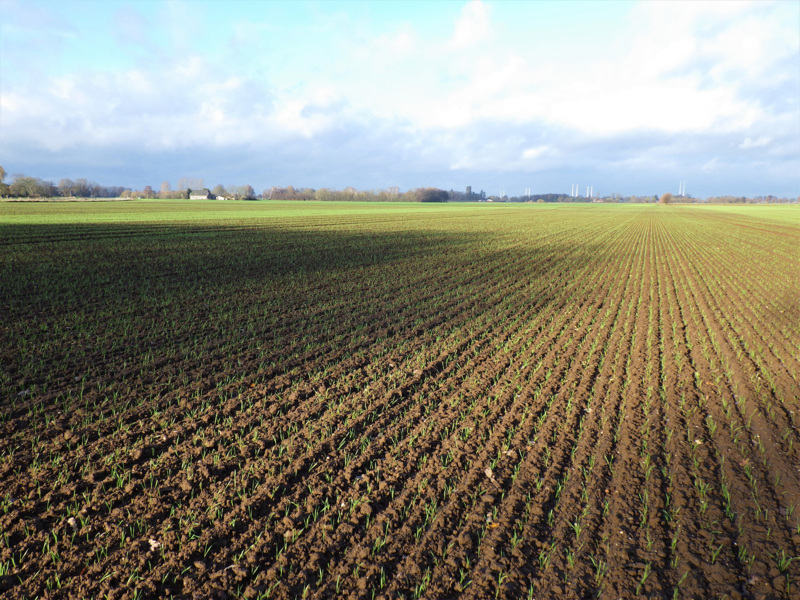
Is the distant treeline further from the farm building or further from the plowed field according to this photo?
the plowed field

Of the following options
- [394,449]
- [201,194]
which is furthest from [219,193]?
[394,449]

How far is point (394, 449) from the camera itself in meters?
5.48

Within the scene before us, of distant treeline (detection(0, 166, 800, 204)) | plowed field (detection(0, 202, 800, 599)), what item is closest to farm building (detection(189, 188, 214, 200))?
distant treeline (detection(0, 166, 800, 204))

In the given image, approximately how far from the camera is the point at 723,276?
1827cm

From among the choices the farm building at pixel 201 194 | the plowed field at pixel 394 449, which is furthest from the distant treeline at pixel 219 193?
the plowed field at pixel 394 449

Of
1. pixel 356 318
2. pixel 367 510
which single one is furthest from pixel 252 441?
pixel 356 318

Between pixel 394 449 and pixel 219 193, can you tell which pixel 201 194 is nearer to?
pixel 219 193

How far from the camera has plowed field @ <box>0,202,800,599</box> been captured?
12.4 feet

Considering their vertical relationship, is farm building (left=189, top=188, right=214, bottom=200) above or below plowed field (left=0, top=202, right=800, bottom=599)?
below

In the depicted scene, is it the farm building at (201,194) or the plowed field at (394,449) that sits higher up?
the plowed field at (394,449)

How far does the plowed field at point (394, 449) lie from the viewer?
377cm

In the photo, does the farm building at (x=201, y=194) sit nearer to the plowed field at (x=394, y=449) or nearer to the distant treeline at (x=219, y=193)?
the distant treeline at (x=219, y=193)

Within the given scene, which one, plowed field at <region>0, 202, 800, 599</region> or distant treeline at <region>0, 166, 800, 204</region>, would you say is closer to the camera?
plowed field at <region>0, 202, 800, 599</region>

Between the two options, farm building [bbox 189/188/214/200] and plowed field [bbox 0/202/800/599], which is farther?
farm building [bbox 189/188/214/200]
